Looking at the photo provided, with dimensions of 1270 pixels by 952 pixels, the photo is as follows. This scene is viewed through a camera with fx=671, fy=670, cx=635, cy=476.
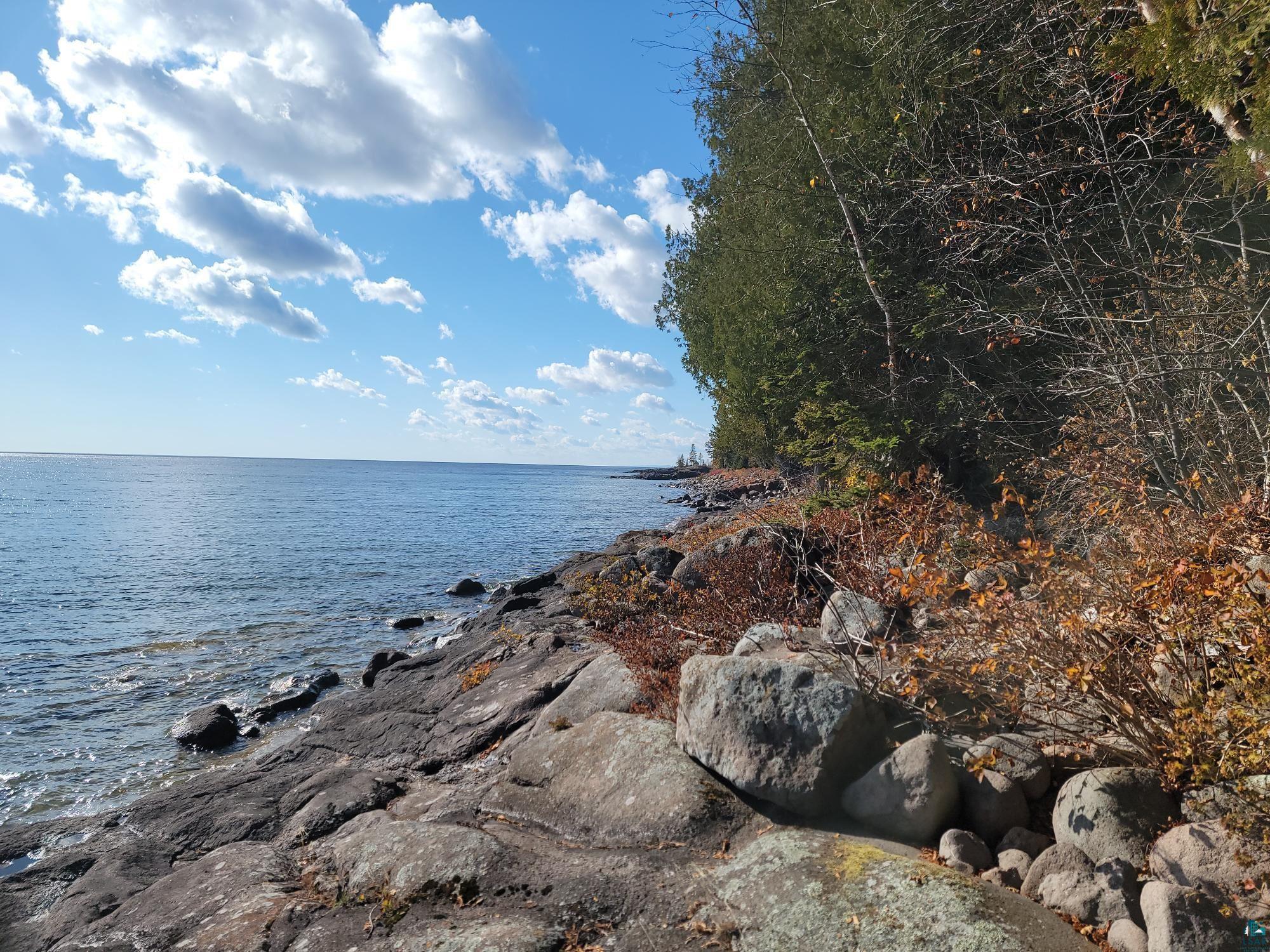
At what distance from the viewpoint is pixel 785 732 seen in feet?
18.3

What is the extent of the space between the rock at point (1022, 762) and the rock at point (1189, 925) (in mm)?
1388

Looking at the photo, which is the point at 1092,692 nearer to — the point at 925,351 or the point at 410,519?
the point at 925,351

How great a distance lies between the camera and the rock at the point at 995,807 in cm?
495

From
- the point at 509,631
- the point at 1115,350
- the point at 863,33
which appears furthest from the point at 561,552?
the point at 1115,350

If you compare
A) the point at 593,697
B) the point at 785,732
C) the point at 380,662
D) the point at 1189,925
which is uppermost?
the point at 785,732

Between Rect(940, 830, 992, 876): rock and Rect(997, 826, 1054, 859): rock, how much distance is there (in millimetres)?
150

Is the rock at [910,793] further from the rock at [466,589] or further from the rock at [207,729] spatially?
the rock at [466,589]

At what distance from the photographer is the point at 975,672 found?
520 cm

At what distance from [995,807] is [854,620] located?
8.53 ft

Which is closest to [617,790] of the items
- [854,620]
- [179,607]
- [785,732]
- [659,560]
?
[785,732]

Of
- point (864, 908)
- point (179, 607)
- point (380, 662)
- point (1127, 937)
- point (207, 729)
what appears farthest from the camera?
point (179, 607)

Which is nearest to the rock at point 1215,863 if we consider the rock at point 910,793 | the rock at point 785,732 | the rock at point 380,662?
the rock at point 910,793

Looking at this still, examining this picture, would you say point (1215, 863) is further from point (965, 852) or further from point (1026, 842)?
point (965, 852)

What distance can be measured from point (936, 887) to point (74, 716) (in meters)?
16.2
